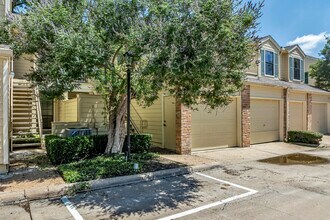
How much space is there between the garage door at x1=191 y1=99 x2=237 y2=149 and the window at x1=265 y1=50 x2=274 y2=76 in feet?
17.3

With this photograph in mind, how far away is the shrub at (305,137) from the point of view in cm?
1345

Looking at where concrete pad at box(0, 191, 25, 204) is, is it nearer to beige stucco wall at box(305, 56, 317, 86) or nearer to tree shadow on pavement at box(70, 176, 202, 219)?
tree shadow on pavement at box(70, 176, 202, 219)

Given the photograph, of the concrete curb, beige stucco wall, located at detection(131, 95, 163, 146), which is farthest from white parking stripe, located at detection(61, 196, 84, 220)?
beige stucco wall, located at detection(131, 95, 163, 146)

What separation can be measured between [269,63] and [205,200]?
13.2 meters

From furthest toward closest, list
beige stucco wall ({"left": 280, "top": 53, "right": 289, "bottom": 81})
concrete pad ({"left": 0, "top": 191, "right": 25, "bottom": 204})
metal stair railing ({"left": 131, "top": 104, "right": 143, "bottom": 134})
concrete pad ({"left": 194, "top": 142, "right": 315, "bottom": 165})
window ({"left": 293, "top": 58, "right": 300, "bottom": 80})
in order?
window ({"left": 293, "top": 58, "right": 300, "bottom": 80}) → beige stucco wall ({"left": 280, "top": 53, "right": 289, "bottom": 81}) → metal stair railing ({"left": 131, "top": 104, "right": 143, "bottom": 134}) → concrete pad ({"left": 194, "top": 142, "right": 315, "bottom": 165}) → concrete pad ({"left": 0, "top": 191, "right": 25, "bottom": 204})

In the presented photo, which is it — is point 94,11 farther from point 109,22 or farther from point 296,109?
point 296,109

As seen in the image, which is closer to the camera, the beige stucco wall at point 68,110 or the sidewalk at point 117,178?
the sidewalk at point 117,178

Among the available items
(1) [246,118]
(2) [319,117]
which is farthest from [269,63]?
(2) [319,117]

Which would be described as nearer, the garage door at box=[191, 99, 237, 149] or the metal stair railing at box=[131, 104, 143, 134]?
the garage door at box=[191, 99, 237, 149]

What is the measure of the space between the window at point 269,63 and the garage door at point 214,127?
528 centimetres

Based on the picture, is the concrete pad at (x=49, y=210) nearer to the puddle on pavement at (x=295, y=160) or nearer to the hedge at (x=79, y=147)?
the hedge at (x=79, y=147)

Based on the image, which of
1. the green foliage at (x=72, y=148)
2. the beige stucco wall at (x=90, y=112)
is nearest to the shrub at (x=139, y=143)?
the green foliage at (x=72, y=148)

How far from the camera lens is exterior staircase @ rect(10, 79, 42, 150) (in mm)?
11289

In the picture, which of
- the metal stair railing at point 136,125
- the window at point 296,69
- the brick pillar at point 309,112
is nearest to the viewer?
the metal stair railing at point 136,125
